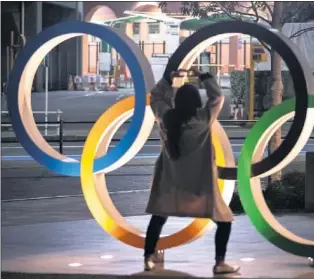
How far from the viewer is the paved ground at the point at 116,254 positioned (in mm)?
8422

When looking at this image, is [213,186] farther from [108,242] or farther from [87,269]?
[108,242]

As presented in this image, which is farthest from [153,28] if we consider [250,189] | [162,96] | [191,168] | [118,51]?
[191,168]

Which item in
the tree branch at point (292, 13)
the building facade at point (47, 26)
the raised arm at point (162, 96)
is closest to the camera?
the raised arm at point (162, 96)

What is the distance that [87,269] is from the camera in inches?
334

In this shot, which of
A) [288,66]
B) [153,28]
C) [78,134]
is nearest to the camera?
[288,66]

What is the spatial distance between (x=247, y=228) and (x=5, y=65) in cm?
3946

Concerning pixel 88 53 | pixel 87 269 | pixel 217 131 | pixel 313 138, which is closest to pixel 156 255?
pixel 87 269

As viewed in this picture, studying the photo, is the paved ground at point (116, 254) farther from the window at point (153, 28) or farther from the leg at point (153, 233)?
the window at point (153, 28)

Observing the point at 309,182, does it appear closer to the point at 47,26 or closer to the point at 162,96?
the point at 162,96

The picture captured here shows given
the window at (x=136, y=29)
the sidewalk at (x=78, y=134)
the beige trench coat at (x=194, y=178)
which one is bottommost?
the sidewalk at (x=78, y=134)

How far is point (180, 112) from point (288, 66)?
1.07 meters

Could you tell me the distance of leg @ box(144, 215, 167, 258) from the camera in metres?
8.25

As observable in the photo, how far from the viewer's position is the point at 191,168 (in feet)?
26.4

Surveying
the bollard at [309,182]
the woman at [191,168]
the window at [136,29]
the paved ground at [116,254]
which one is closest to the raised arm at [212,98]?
the woman at [191,168]
